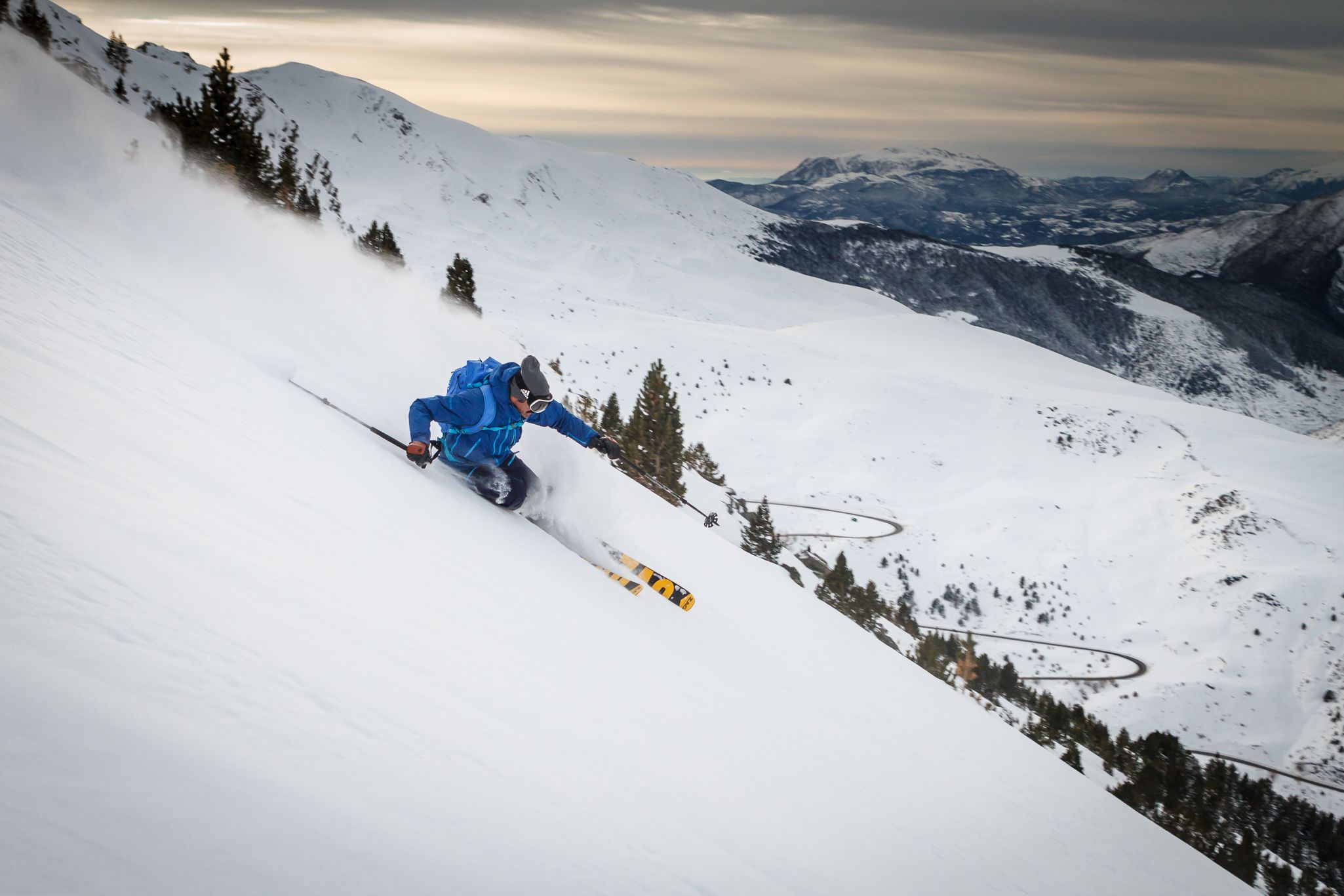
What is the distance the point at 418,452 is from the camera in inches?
295

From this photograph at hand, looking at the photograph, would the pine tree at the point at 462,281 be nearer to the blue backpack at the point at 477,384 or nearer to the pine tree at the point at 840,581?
the pine tree at the point at 840,581

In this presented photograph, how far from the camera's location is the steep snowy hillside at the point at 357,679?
6.74ft

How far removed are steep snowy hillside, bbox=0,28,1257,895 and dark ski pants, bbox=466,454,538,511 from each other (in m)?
0.30

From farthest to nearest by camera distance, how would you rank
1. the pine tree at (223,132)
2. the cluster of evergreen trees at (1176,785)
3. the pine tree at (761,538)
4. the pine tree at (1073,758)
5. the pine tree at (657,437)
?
the pine tree at (657,437) → the pine tree at (761,538) → the cluster of evergreen trees at (1176,785) → the pine tree at (1073,758) → the pine tree at (223,132)

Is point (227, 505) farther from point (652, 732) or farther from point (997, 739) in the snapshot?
point (997, 739)

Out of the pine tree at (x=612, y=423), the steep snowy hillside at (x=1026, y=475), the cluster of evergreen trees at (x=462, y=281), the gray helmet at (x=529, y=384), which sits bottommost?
the gray helmet at (x=529, y=384)

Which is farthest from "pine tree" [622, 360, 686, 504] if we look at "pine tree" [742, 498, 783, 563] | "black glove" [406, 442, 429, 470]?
"black glove" [406, 442, 429, 470]

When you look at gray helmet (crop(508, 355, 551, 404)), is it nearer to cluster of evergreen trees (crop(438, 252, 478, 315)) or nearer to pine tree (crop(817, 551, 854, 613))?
cluster of evergreen trees (crop(438, 252, 478, 315))

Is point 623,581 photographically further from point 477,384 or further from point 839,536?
point 839,536

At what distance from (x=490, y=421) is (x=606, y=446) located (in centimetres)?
155

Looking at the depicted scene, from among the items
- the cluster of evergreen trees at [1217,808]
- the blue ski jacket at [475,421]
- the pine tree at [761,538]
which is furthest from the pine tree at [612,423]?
the blue ski jacket at [475,421]

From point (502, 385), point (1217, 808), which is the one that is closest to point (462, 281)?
point (502, 385)

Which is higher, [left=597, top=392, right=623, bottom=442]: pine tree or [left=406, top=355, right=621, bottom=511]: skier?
[left=597, top=392, right=623, bottom=442]: pine tree

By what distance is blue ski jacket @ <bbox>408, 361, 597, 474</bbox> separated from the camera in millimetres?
7938
